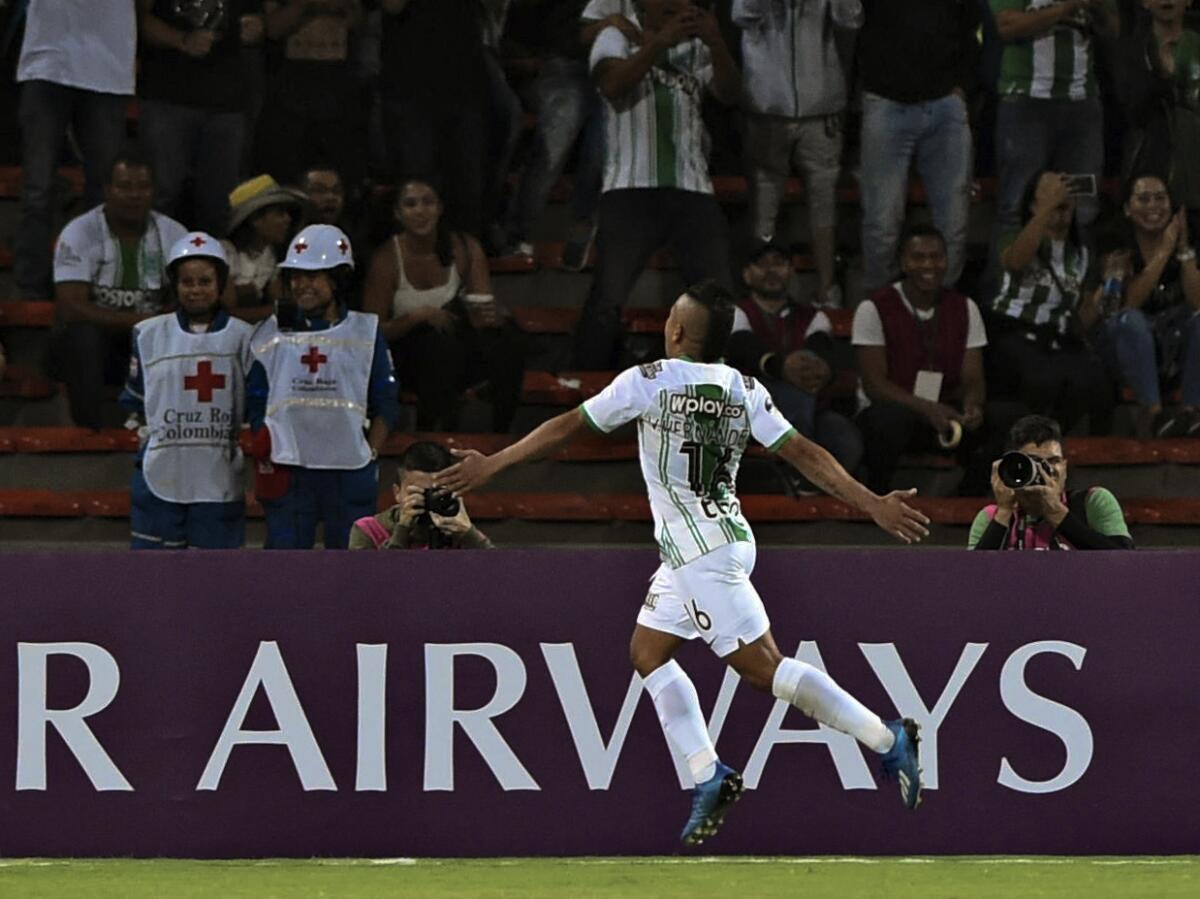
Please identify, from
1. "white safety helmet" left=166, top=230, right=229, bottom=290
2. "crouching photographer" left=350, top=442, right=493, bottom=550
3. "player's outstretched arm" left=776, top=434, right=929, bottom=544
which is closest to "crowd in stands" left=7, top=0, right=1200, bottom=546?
"white safety helmet" left=166, top=230, right=229, bottom=290

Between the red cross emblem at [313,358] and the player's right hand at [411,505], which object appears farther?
the red cross emblem at [313,358]

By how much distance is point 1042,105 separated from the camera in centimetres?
1209

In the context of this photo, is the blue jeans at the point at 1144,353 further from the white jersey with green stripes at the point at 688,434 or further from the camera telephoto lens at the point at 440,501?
the camera telephoto lens at the point at 440,501

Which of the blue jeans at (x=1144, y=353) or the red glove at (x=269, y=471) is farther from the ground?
the blue jeans at (x=1144, y=353)

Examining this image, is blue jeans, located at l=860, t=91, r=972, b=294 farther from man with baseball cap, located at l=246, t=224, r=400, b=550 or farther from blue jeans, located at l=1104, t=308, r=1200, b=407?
man with baseball cap, located at l=246, t=224, r=400, b=550

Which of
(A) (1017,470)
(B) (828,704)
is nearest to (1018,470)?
(A) (1017,470)

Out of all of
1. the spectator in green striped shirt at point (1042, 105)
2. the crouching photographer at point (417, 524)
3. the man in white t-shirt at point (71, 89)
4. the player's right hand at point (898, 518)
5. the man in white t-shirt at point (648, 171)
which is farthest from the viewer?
the spectator in green striped shirt at point (1042, 105)

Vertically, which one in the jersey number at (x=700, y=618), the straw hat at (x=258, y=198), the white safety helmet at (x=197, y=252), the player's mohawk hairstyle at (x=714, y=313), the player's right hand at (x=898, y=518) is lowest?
the jersey number at (x=700, y=618)

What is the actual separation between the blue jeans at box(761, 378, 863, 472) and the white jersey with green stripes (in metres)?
3.75

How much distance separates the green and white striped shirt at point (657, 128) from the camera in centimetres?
1158

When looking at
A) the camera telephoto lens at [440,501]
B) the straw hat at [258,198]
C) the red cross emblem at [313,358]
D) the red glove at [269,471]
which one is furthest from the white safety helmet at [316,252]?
the camera telephoto lens at [440,501]

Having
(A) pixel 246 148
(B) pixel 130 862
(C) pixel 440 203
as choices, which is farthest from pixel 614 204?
(B) pixel 130 862

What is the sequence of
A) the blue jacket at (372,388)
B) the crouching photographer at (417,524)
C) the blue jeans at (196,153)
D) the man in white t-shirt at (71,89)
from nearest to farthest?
the crouching photographer at (417,524)
the blue jacket at (372,388)
the man in white t-shirt at (71,89)
the blue jeans at (196,153)

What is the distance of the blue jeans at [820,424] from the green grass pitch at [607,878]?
3.43 m
